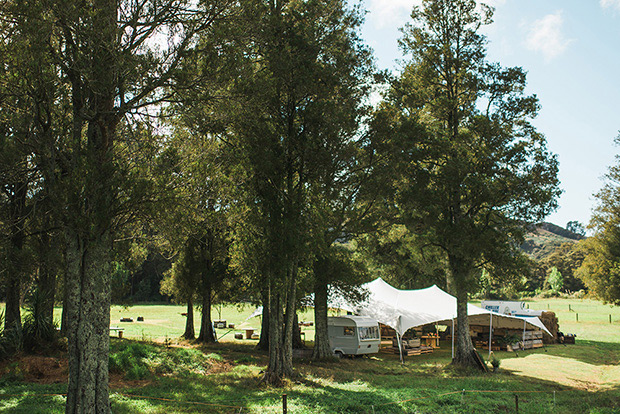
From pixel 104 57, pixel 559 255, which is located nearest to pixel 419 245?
pixel 104 57

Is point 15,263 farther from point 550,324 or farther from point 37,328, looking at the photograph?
point 550,324

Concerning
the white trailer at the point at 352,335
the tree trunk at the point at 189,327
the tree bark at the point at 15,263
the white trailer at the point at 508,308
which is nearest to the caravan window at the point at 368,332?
the white trailer at the point at 352,335

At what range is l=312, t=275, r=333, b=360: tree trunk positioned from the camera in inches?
850

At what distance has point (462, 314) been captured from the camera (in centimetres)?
2009

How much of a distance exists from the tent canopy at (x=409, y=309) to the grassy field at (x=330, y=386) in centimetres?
222

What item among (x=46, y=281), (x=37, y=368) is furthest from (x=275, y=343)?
(x=46, y=281)

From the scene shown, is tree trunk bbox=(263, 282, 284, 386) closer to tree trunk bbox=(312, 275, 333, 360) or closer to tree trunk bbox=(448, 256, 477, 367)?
tree trunk bbox=(312, 275, 333, 360)

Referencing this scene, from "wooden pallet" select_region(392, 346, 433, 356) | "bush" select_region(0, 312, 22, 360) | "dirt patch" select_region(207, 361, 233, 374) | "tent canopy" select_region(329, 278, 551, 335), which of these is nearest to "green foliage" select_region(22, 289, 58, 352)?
"bush" select_region(0, 312, 22, 360)

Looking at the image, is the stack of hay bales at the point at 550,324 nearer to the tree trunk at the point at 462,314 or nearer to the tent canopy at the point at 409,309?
the tent canopy at the point at 409,309

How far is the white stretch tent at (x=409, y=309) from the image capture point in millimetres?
24156

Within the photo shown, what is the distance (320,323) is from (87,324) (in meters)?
14.4

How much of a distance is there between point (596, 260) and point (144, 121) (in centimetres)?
3548

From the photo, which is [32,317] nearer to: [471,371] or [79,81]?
[79,81]

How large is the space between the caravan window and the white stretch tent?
69cm
